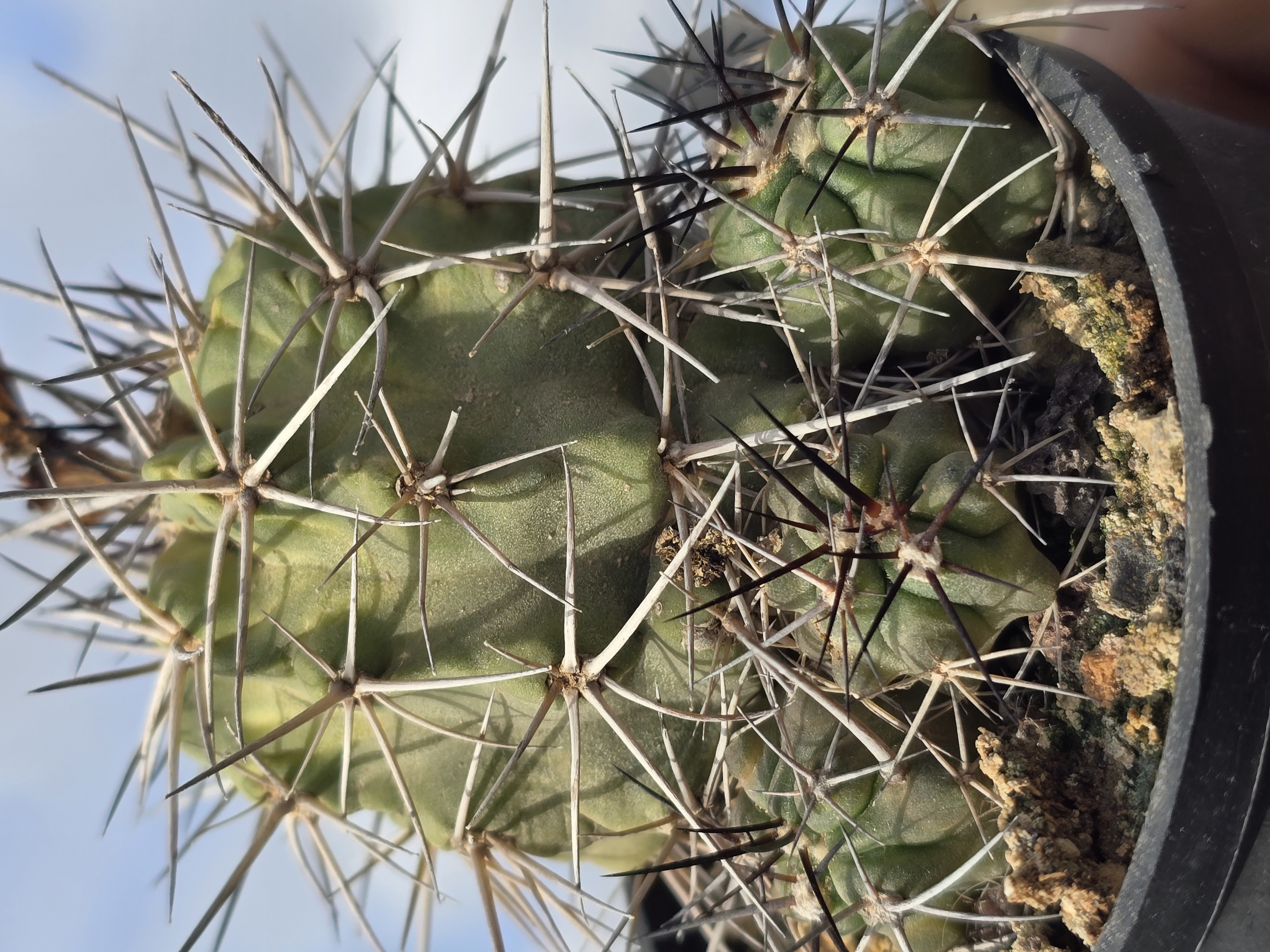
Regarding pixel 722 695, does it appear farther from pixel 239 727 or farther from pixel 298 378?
pixel 298 378

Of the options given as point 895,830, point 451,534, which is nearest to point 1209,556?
point 895,830

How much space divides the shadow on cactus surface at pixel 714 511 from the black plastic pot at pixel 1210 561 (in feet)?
0.14

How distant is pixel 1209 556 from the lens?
20.5 inches

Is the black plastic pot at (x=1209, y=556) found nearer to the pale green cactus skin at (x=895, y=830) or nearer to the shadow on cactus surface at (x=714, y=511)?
the shadow on cactus surface at (x=714, y=511)

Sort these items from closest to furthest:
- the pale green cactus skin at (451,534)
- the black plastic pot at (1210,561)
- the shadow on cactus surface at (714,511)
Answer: the black plastic pot at (1210,561)
the shadow on cactus surface at (714,511)
the pale green cactus skin at (451,534)

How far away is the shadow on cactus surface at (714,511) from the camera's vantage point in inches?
25.4

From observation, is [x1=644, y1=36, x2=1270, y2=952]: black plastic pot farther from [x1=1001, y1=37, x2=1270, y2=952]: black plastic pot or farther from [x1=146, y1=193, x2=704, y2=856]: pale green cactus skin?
[x1=146, y1=193, x2=704, y2=856]: pale green cactus skin

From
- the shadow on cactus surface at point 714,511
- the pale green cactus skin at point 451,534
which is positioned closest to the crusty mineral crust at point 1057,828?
the shadow on cactus surface at point 714,511

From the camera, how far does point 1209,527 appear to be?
0.52 meters

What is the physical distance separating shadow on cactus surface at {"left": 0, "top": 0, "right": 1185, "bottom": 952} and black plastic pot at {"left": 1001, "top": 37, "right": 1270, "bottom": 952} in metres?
0.04

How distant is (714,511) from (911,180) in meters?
0.30

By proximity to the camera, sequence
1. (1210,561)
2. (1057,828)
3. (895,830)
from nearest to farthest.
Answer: (1210,561) < (1057,828) < (895,830)

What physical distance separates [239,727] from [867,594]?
19.4 inches

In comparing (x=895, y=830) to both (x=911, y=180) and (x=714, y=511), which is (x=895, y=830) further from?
(x=911, y=180)
